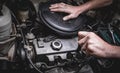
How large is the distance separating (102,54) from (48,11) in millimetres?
447

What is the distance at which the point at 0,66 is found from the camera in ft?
4.76

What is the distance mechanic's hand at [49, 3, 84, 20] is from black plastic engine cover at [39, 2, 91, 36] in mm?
22

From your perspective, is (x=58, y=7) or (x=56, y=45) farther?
(x=58, y=7)

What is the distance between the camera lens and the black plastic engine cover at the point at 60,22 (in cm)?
141

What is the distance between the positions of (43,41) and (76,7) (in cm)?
34

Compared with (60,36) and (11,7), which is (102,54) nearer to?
(60,36)

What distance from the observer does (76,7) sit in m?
1.56

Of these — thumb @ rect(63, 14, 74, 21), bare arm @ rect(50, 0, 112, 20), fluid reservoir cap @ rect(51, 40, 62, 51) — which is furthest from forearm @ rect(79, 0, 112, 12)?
fluid reservoir cap @ rect(51, 40, 62, 51)

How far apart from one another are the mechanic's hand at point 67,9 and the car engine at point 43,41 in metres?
0.03

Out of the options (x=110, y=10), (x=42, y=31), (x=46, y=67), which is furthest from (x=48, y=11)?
(x=110, y=10)

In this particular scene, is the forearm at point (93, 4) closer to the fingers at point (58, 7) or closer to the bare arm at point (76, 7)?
the bare arm at point (76, 7)

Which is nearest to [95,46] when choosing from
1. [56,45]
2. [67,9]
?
[56,45]

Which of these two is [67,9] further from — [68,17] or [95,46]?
[95,46]

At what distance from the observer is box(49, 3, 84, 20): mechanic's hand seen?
1.49 m
